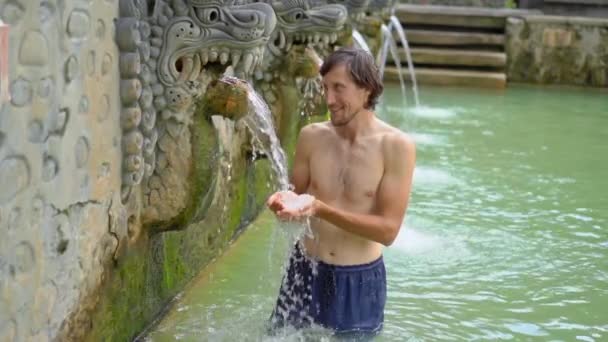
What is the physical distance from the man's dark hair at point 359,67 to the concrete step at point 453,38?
12.2 meters

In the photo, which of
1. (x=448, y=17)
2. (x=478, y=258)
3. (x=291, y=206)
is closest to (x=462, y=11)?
(x=448, y=17)

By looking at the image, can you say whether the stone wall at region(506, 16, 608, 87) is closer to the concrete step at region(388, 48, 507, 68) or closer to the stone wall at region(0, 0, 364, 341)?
the concrete step at region(388, 48, 507, 68)

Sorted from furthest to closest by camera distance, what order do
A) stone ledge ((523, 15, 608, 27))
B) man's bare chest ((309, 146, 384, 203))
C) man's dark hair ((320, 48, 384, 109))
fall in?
stone ledge ((523, 15, 608, 27)) < man's bare chest ((309, 146, 384, 203)) < man's dark hair ((320, 48, 384, 109))

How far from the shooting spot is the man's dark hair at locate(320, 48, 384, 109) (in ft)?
10.5

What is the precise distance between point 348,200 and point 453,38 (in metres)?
12.2

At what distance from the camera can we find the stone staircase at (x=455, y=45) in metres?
14.4

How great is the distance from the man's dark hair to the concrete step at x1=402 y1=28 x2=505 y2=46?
12.2 m

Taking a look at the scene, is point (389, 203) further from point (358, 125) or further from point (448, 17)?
point (448, 17)

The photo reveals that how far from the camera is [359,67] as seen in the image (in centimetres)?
321

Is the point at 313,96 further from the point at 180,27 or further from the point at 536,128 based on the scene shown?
the point at 536,128

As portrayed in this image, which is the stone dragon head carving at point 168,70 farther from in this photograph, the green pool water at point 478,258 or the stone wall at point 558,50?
the stone wall at point 558,50

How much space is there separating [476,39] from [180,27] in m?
11.7

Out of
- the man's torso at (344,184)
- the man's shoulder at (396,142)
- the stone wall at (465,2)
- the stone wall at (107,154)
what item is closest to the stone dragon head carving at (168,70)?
the stone wall at (107,154)

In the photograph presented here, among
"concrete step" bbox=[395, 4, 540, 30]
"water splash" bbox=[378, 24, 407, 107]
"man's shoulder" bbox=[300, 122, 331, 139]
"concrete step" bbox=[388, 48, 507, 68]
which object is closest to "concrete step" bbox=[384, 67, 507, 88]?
"concrete step" bbox=[388, 48, 507, 68]
